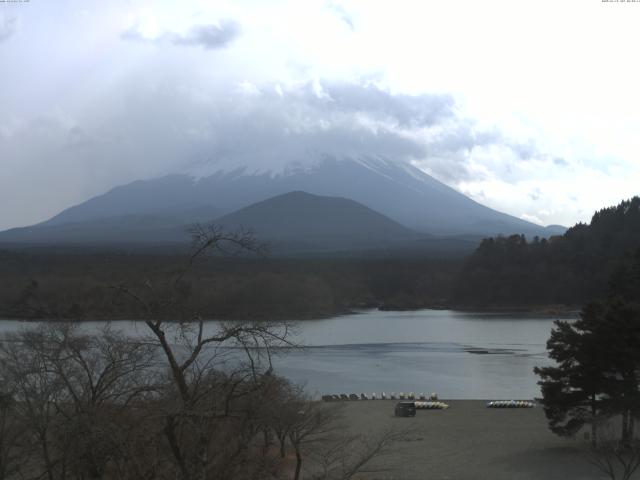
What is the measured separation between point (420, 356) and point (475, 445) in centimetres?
1568

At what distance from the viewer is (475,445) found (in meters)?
11.6

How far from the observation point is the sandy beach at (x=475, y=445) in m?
9.66

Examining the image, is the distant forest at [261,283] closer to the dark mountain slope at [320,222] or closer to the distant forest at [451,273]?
the distant forest at [451,273]

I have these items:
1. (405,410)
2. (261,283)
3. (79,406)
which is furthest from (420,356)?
(79,406)

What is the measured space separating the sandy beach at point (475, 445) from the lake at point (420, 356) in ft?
Answer: 7.56

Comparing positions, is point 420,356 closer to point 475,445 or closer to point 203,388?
point 475,445

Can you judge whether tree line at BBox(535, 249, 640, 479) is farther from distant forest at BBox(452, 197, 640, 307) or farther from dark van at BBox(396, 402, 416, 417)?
distant forest at BBox(452, 197, 640, 307)

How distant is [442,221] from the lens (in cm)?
13050

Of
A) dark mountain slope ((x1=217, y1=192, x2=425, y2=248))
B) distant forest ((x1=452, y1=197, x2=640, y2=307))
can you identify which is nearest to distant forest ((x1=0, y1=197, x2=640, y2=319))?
Answer: distant forest ((x1=452, y1=197, x2=640, y2=307))

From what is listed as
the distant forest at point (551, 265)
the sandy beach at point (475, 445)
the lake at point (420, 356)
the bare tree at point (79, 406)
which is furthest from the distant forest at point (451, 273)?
the bare tree at point (79, 406)

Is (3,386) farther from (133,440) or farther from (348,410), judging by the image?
(348,410)

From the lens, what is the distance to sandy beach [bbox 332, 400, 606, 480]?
966cm

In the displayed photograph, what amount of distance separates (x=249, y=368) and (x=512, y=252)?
2079 inches

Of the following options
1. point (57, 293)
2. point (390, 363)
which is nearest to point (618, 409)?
point (390, 363)
